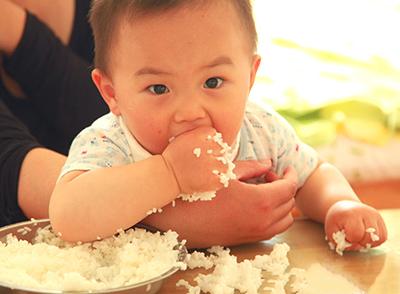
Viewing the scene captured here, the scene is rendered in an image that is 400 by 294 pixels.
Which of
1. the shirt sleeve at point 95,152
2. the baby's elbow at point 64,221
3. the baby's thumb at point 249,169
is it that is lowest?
the baby's thumb at point 249,169

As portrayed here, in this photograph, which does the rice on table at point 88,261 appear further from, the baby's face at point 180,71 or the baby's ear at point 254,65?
the baby's ear at point 254,65

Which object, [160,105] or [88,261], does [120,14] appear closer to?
[160,105]

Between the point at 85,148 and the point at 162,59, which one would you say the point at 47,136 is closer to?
the point at 85,148

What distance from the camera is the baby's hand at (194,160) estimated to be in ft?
2.81

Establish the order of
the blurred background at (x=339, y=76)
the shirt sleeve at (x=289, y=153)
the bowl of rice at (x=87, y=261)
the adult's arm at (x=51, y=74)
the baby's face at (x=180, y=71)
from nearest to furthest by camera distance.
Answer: the bowl of rice at (x=87, y=261), the baby's face at (x=180, y=71), the shirt sleeve at (x=289, y=153), the adult's arm at (x=51, y=74), the blurred background at (x=339, y=76)

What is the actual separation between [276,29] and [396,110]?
1.40 ft

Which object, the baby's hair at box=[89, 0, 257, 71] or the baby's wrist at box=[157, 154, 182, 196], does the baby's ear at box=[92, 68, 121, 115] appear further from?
the baby's wrist at box=[157, 154, 182, 196]

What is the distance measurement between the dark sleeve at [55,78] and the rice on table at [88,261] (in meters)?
0.52

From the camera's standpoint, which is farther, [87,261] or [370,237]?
[370,237]

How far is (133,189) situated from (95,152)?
0.12 metres

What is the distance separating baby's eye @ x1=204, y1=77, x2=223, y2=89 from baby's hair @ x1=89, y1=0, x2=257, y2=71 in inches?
3.4

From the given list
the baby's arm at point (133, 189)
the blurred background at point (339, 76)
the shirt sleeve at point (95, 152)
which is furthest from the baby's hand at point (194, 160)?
the blurred background at point (339, 76)

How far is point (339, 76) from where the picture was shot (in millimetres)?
2145

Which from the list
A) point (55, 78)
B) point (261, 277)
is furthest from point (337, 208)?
point (55, 78)
